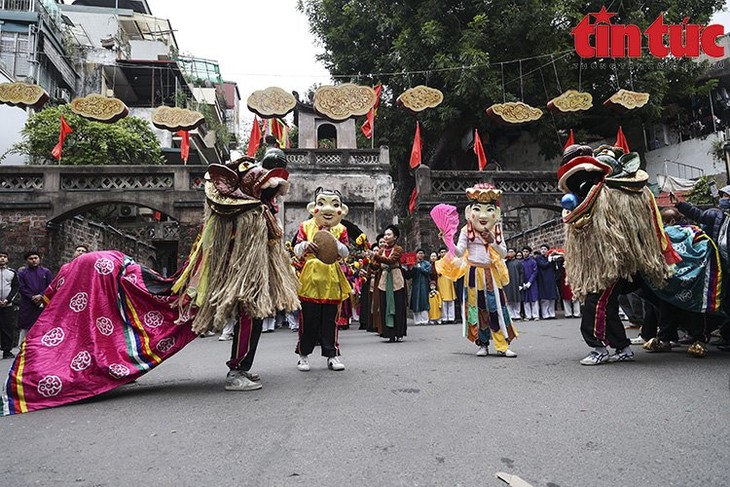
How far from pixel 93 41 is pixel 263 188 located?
32.3m

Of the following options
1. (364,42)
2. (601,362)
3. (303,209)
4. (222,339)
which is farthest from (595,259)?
(364,42)

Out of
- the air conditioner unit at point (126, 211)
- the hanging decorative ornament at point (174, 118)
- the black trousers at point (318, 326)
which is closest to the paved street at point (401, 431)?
the black trousers at point (318, 326)

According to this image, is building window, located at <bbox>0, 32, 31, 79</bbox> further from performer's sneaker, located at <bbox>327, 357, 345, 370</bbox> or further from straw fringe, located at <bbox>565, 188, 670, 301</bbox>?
straw fringe, located at <bbox>565, 188, 670, 301</bbox>

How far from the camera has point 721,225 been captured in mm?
4988

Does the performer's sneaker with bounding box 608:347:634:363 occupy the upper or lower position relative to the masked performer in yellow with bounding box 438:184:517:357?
lower

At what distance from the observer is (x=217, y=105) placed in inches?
1446

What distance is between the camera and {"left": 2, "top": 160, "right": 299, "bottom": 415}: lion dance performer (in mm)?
3971

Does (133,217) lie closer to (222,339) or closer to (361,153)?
(361,153)

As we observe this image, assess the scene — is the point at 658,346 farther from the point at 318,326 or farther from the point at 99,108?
the point at 99,108

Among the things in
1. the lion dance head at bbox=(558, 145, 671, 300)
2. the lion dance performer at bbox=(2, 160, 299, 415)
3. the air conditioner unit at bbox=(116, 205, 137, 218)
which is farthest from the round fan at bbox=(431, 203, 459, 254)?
the air conditioner unit at bbox=(116, 205, 137, 218)

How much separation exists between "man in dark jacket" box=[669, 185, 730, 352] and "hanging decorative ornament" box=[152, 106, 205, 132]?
13.0 meters

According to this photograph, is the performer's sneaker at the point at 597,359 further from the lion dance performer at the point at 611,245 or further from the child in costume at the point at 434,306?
the child in costume at the point at 434,306

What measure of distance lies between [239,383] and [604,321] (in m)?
3.42

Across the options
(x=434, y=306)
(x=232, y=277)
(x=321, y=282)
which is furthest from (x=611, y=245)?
(x=434, y=306)
